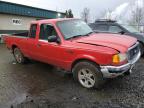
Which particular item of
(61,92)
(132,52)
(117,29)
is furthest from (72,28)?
(117,29)

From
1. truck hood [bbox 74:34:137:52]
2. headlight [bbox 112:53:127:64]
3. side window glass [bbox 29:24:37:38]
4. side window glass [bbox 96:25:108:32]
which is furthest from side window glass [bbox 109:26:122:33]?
headlight [bbox 112:53:127:64]

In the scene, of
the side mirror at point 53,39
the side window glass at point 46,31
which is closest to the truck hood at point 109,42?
the side mirror at point 53,39

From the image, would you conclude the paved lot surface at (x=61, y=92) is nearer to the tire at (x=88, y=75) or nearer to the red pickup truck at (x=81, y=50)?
the tire at (x=88, y=75)

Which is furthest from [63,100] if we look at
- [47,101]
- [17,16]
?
[17,16]

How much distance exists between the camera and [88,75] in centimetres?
542

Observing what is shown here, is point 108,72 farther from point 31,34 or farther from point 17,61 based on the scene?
point 17,61

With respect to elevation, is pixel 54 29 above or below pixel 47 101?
above

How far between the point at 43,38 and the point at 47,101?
2.42 m

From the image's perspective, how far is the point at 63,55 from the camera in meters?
5.84

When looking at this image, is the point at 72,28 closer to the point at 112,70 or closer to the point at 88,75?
the point at 88,75

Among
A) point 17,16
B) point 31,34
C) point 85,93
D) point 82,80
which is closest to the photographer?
point 85,93

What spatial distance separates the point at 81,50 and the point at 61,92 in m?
1.23

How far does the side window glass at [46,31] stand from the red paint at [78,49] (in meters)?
0.13

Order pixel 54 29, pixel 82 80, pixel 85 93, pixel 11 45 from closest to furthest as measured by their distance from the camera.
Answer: pixel 85 93
pixel 82 80
pixel 54 29
pixel 11 45
